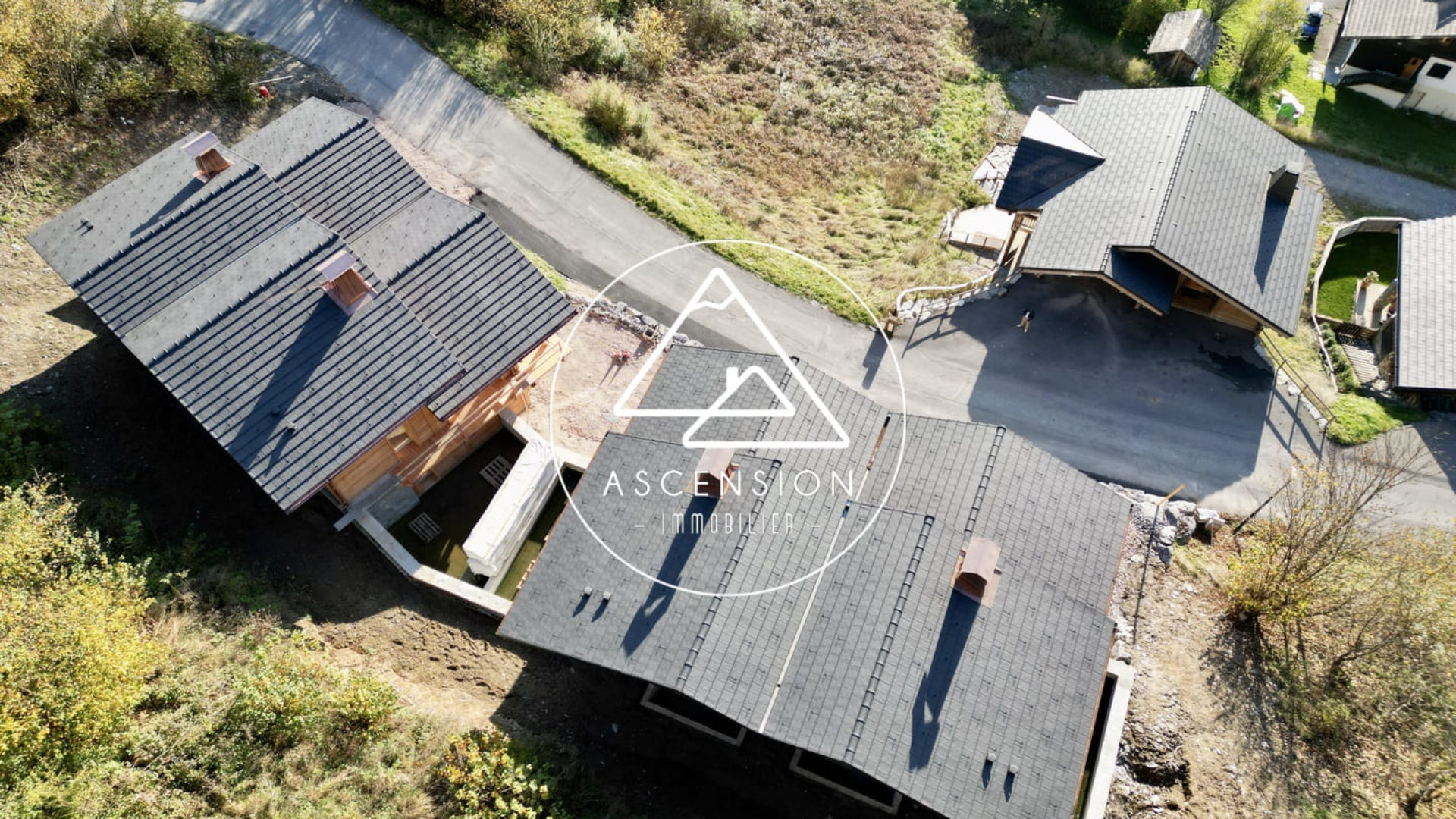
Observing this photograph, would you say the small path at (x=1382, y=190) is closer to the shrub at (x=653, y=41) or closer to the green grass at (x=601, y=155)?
the green grass at (x=601, y=155)

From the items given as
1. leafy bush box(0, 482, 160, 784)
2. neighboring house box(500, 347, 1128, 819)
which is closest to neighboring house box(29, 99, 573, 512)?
leafy bush box(0, 482, 160, 784)

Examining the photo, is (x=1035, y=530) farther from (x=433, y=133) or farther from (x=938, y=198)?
(x=433, y=133)

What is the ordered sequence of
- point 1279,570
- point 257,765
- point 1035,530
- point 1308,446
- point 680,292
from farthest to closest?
point 680,292 < point 1308,446 < point 1279,570 < point 1035,530 < point 257,765

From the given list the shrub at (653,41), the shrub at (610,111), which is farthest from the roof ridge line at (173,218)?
the shrub at (653,41)

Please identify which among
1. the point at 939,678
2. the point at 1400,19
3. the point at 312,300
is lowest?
the point at 939,678

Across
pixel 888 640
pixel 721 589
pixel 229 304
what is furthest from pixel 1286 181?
pixel 229 304

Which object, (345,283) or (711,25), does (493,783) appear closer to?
(345,283)

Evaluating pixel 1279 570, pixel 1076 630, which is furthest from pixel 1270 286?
pixel 1076 630
